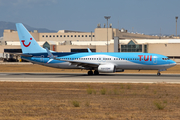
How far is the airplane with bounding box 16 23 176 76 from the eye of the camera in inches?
1703

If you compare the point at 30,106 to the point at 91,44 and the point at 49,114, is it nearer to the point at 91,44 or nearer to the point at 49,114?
the point at 49,114

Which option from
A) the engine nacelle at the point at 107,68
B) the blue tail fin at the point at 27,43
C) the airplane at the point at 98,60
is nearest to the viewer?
the engine nacelle at the point at 107,68

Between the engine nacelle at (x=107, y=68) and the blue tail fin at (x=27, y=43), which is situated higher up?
the blue tail fin at (x=27, y=43)

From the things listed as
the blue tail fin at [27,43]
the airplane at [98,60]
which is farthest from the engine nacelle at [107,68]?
the blue tail fin at [27,43]

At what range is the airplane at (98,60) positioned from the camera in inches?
1703

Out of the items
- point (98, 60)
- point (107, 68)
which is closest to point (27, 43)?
point (98, 60)

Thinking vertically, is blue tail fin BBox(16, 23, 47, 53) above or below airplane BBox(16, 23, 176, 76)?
above

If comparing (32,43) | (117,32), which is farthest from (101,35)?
(32,43)

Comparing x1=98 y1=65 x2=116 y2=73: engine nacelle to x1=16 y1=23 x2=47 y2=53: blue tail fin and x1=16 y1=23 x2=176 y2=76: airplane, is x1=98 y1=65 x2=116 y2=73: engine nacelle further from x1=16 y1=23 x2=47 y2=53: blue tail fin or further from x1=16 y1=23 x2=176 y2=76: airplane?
x1=16 y1=23 x2=47 y2=53: blue tail fin

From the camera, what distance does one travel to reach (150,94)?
2308cm

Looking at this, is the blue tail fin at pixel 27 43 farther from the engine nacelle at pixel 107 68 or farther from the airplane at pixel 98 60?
the engine nacelle at pixel 107 68

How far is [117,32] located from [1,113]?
145 m

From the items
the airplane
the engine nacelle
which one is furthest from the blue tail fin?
the engine nacelle

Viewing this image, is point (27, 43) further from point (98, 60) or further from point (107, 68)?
point (107, 68)
